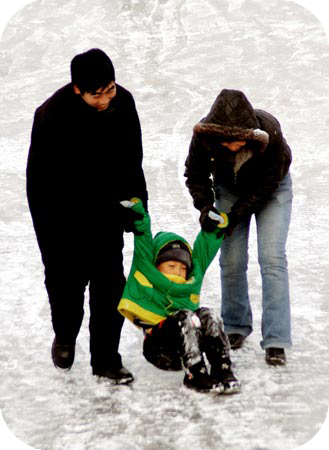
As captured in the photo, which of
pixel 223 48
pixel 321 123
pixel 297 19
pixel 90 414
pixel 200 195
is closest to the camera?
pixel 90 414

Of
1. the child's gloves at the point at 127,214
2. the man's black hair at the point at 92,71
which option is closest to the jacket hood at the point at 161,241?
the child's gloves at the point at 127,214

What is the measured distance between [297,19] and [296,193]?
6.98 metres

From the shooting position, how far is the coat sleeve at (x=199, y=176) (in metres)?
4.13

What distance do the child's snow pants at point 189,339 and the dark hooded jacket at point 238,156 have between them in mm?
694

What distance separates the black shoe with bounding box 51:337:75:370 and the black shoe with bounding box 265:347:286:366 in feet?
3.49

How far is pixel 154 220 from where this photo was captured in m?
6.64

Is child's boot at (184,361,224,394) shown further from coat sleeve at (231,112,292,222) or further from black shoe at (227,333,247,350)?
coat sleeve at (231,112,292,222)

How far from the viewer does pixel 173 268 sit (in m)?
3.93

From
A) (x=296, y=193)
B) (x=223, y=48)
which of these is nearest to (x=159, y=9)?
(x=223, y=48)

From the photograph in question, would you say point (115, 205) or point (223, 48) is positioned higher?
point (115, 205)

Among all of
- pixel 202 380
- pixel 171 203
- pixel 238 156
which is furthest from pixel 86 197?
pixel 171 203

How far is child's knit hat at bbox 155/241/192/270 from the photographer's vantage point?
3.96 m

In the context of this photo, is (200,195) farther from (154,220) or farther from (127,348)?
(154,220)

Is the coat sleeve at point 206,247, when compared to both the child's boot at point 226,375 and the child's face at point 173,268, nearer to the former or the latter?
the child's face at point 173,268
